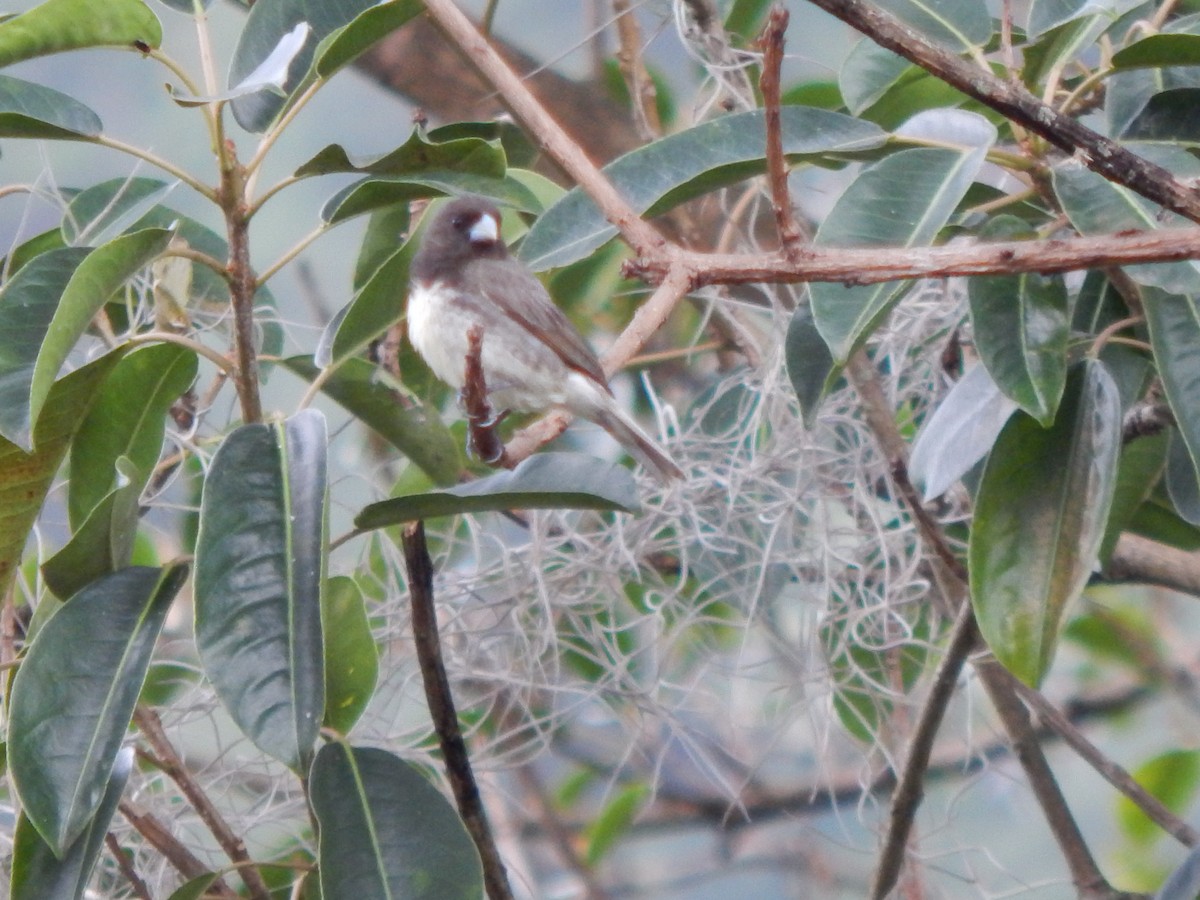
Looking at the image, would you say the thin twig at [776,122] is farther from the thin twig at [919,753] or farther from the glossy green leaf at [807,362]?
the thin twig at [919,753]

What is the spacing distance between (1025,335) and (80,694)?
1.12 meters

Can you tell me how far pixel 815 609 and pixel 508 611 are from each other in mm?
524

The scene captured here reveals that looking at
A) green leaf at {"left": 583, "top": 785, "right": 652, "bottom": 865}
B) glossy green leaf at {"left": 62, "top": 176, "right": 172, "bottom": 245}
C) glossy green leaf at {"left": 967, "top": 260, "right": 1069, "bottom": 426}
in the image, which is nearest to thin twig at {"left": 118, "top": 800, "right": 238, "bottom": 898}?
glossy green leaf at {"left": 62, "top": 176, "right": 172, "bottom": 245}

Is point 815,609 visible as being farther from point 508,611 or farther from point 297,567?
point 297,567

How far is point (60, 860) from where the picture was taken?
1.45 meters

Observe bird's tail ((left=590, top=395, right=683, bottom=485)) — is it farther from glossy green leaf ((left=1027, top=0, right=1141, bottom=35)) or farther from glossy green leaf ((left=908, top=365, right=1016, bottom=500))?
glossy green leaf ((left=1027, top=0, right=1141, bottom=35))

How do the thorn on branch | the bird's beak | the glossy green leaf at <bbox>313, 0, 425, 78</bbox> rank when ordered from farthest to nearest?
the bird's beak, the thorn on branch, the glossy green leaf at <bbox>313, 0, 425, 78</bbox>

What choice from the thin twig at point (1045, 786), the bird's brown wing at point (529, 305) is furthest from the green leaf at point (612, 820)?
the bird's brown wing at point (529, 305)

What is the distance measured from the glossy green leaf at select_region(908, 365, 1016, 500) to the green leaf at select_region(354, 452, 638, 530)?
422 millimetres

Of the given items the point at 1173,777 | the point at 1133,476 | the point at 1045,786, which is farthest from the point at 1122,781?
the point at 1173,777

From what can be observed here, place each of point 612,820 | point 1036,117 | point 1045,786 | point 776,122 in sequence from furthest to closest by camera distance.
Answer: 1. point 612,820
2. point 1045,786
3. point 1036,117
4. point 776,122

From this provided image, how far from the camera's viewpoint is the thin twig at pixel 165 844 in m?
1.70

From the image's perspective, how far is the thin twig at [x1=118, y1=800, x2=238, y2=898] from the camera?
1703mm

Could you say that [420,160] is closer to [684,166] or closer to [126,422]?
[684,166]
